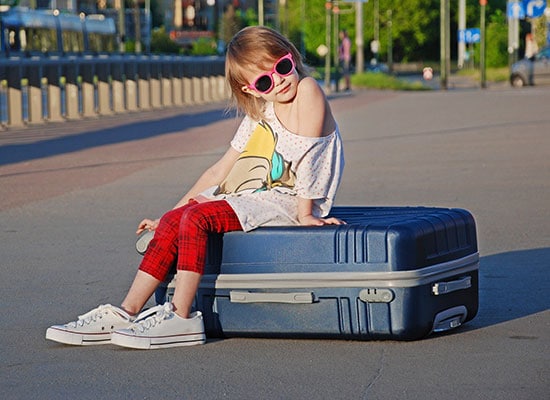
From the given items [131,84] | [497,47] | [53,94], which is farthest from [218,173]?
[497,47]

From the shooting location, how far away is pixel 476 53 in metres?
80.9

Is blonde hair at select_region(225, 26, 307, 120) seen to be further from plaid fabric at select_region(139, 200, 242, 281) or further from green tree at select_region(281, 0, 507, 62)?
green tree at select_region(281, 0, 507, 62)

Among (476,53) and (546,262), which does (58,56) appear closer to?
(546,262)

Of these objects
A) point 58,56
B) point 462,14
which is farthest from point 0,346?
point 462,14

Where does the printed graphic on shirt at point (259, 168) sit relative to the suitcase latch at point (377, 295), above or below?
above

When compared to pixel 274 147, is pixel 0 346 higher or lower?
lower

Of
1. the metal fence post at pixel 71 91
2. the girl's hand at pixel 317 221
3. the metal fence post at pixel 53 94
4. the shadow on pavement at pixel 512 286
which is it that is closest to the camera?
the girl's hand at pixel 317 221

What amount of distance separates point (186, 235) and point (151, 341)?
1.48 ft

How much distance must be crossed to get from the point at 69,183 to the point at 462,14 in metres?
55.0

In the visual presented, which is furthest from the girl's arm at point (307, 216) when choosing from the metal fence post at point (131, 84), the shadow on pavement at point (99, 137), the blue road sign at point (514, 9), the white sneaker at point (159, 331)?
the blue road sign at point (514, 9)

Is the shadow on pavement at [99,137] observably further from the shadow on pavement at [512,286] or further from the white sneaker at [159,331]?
the white sneaker at [159,331]

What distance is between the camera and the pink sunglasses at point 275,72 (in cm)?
584

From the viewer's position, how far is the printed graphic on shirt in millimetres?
5910

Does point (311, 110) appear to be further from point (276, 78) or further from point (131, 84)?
point (131, 84)
